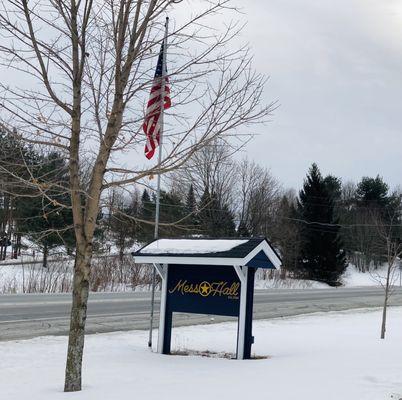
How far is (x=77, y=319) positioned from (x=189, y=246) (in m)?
3.96

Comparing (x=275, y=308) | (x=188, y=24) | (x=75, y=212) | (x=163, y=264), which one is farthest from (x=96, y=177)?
(x=275, y=308)

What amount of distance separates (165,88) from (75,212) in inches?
103

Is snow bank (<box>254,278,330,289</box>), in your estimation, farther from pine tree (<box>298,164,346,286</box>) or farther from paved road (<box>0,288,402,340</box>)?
paved road (<box>0,288,402,340</box>)

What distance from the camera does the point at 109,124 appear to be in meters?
6.71

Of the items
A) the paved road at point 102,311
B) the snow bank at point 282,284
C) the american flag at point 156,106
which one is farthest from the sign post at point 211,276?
the snow bank at point 282,284

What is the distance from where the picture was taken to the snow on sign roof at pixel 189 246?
9945mm

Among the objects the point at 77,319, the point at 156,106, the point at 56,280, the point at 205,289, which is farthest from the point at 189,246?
the point at 56,280

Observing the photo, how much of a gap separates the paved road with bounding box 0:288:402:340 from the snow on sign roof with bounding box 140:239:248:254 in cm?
418

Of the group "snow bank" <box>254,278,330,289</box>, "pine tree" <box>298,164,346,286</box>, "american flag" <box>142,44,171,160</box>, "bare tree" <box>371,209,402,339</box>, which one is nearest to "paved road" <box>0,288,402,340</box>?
"bare tree" <box>371,209,402,339</box>

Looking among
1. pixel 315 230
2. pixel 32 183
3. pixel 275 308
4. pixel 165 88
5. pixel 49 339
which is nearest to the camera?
pixel 32 183

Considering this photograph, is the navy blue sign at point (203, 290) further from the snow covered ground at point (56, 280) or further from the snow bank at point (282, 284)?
the snow bank at point (282, 284)

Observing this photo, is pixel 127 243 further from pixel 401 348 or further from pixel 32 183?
pixel 32 183

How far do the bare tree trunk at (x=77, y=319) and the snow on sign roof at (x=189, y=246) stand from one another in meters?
3.54

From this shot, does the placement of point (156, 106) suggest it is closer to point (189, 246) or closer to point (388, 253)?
point (189, 246)
